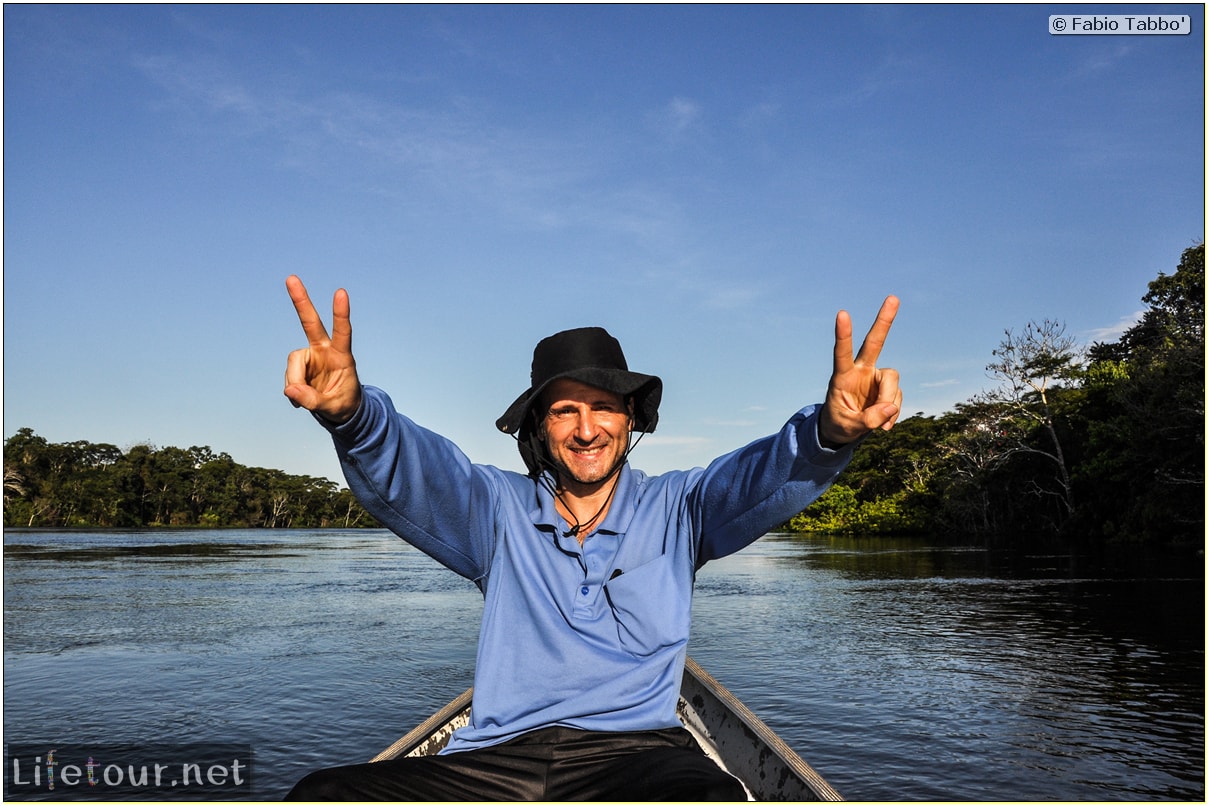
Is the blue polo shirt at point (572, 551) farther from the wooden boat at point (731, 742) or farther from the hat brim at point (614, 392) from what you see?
the wooden boat at point (731, 742)

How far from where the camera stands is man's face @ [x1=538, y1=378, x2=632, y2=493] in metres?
2.49

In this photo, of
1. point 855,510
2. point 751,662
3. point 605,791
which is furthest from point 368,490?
point 855,510

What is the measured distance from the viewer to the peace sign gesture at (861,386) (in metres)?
1.96

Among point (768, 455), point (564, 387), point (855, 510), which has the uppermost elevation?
point (564, 387)

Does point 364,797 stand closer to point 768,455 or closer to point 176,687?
point 768,455

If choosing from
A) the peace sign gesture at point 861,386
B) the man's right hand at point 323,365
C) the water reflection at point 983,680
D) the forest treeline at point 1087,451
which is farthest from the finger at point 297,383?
the forest treeline at point 1087,451

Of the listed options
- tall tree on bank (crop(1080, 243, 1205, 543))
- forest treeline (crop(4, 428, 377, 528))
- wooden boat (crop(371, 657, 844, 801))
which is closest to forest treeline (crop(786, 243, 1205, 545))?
tall tree on bank (crop(1080, 243, 1205, 543))

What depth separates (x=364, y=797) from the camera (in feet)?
6.67

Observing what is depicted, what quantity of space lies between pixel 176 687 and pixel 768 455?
9448 mm

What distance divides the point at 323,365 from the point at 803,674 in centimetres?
900

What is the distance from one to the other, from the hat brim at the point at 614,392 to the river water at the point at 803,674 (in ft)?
13.9

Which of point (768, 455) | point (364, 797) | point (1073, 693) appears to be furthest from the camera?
point (1073, 693)

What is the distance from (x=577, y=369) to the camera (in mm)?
2465

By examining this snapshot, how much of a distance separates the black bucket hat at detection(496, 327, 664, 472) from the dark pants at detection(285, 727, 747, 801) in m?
0.84
